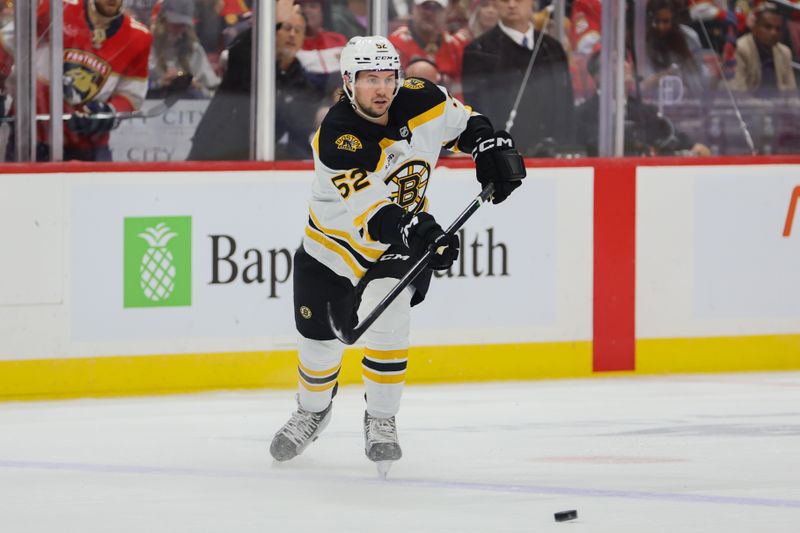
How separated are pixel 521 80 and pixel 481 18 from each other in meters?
0.29

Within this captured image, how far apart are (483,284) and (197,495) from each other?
89.0 inches

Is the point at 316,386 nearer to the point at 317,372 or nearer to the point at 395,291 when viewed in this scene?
the point at 317,372

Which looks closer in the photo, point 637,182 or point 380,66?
point 380,66

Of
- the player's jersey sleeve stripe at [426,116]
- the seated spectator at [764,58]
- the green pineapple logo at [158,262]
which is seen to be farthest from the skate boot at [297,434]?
the seated spectator at [764,58]

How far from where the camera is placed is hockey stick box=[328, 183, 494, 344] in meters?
4.25

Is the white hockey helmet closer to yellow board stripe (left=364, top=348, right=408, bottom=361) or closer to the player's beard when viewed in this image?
the player's beard

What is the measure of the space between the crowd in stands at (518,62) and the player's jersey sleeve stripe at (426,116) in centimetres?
168

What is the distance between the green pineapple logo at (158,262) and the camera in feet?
18.7

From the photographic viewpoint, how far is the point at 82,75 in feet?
18.8

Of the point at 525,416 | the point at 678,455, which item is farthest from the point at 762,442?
the point at 525,416

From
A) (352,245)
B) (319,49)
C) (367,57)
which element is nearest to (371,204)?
(352,245)

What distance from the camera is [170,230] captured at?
5.77 m

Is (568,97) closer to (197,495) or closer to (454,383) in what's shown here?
(454,383)

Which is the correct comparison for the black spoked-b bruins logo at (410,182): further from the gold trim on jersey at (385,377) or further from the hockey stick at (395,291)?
the gold trim on jersey at (385,377)
